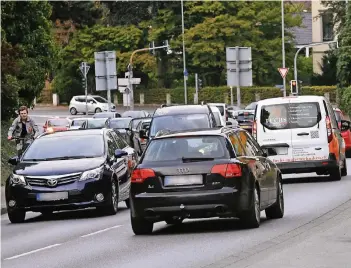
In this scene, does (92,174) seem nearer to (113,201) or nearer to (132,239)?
(113,201)

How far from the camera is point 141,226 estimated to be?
1736 cm

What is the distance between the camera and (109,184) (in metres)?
21.5

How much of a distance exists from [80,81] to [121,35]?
5974 mm

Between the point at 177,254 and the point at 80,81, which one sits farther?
the point at 80,81

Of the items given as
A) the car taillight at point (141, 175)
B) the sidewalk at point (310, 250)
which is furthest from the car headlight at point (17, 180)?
the sidewalk at point (310, 250)

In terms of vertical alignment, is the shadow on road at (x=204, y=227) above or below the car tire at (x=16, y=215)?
above

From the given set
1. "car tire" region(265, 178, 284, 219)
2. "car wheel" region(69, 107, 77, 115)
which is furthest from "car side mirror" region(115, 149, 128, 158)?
"car wheel" region(69, 107, 77, 115)

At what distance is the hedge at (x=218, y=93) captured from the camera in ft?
326

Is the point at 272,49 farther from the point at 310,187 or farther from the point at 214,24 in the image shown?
the point at 310,187

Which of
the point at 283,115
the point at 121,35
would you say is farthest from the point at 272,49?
the point at 283,115

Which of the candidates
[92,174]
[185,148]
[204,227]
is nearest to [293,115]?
[92,174]

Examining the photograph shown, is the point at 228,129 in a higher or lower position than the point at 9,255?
higher

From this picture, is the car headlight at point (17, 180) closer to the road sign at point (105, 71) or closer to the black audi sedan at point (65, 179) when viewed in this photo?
the black audi sedan at point (65, 179)

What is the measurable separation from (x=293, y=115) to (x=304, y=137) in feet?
1.74
